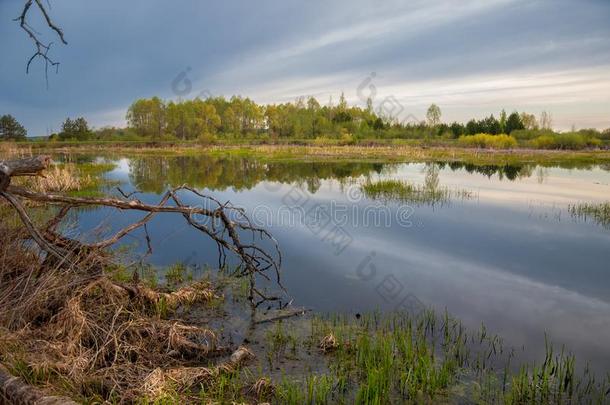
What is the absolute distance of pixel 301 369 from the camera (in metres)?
5.38

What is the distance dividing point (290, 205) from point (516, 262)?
397 inches

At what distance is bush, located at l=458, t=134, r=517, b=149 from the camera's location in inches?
2542

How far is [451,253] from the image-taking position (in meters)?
12.2

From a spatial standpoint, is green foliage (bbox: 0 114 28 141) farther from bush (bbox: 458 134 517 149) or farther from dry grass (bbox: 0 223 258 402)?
dry grass (bbox: 0 223 258 402)

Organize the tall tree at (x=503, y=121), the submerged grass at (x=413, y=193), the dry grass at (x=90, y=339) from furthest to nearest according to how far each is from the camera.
Result: the tall tree at (x=503, y=121) → the submerged grass at (x=413, y=193) → the dry grass at (x=90, y=339)

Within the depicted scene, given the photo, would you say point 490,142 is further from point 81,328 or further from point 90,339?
point 81,328

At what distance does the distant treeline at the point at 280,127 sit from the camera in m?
79.1

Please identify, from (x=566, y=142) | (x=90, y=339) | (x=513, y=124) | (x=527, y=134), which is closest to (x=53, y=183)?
(x=90, y=339)

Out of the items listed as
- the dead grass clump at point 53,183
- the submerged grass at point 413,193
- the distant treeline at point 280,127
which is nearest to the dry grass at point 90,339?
the dead grass clump at point 53,183

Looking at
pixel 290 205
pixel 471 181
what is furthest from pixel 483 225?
pixel 471 181

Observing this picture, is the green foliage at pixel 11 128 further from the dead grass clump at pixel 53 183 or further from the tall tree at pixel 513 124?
the tall tree at pixel 513 124

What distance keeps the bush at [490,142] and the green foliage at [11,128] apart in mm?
87829

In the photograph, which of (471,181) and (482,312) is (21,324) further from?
A: (471,181)

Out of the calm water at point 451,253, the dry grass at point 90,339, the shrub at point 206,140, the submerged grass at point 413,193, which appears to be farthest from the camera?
the shrub at point 206,140
